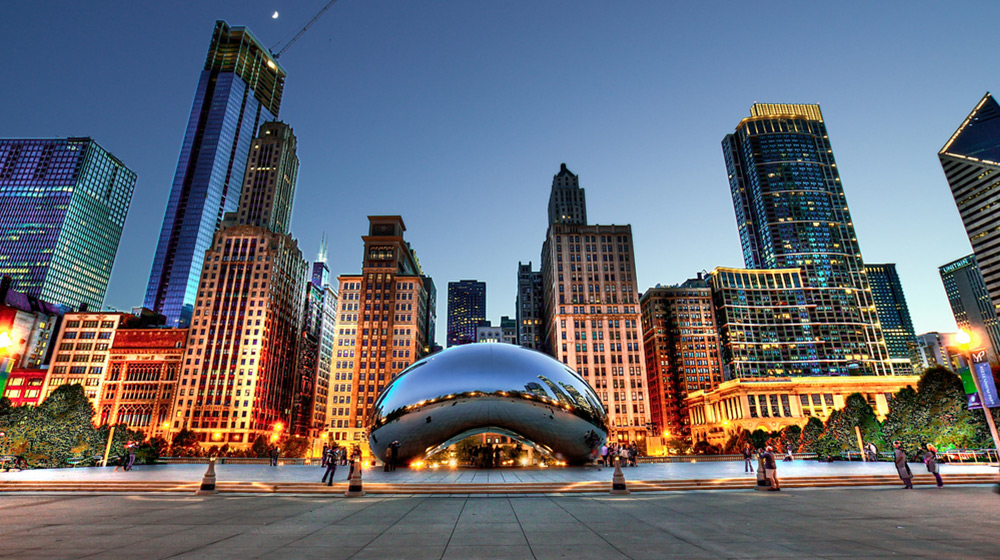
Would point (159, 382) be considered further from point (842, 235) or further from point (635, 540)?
point (842, 235)

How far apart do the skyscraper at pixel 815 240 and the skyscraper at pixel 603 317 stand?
56777 mm

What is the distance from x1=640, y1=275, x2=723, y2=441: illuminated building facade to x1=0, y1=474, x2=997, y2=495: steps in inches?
5550

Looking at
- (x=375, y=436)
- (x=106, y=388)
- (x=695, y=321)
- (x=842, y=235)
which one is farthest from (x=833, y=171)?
(x=106, y=388)

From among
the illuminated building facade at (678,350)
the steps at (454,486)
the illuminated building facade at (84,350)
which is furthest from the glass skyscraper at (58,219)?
the illuminated building facade at (678,350)

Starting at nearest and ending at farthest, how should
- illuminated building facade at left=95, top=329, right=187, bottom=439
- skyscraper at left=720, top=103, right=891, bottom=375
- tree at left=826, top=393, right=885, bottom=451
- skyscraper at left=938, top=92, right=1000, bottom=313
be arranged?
tree at left=826, top=393, right=885, bottom=451, illuminated building facade at left=95, top=329, right=187, bottom=439, skyscraper at left=938, top=92, right=1000, bottom=313, skyscraper at left=720, top=103, right=891, bottom=375

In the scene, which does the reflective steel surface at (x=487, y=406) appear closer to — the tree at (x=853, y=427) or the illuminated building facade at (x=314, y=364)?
the tree at (x=853, y=427)

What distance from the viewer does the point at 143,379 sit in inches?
4847

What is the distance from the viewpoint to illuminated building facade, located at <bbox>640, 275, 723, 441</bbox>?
152 meters

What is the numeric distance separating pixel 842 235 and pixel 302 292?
19697cm

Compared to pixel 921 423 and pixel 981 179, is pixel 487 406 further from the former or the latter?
pixel 981 179

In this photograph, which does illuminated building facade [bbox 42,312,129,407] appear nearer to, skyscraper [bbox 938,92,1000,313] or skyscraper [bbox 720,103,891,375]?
skyscraper [bbox 720,103,891,375]

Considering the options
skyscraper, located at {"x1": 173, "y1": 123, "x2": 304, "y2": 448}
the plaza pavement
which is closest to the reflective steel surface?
the plaza pavement

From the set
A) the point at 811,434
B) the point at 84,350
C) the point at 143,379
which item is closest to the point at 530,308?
the point at 143,379

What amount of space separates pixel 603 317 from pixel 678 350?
49.1 m
